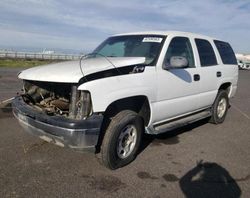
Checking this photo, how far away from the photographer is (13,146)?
4965mm

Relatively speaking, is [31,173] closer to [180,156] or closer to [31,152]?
[31,152]

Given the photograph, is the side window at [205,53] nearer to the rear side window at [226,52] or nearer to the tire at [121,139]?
the rear side window at [226,52]

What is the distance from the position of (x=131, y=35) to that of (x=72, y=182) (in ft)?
9.79

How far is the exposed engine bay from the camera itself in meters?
3.74

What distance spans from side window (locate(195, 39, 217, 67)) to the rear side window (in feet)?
1.48

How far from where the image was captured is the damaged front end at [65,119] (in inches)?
145

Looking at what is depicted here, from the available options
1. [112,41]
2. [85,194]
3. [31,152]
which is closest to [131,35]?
[112,41]

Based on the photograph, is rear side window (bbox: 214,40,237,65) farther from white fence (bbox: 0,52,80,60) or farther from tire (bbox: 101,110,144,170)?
white fence (bbox: 0,52,80,60)

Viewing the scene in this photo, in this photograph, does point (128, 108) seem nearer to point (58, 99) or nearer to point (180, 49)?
point (58, 99)

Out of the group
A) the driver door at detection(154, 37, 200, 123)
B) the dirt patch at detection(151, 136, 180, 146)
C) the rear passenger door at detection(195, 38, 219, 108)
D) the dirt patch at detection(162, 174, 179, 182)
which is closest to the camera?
the dirt patch at detection(162, 174, 179, 182)

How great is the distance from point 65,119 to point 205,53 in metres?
3.61

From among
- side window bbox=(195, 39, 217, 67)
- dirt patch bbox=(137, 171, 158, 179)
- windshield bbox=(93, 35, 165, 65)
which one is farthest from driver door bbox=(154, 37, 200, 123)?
dirt patch bbox=(137, 171, 158, 179)

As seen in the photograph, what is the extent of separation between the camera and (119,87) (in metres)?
3.99

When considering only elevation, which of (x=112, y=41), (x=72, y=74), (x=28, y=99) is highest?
(x=112, y=41)
